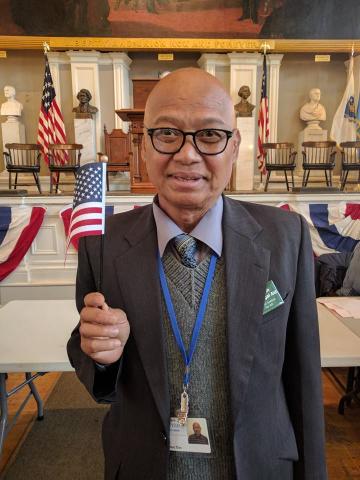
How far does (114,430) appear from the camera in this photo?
3.13 ft

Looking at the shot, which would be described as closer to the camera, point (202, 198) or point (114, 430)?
point (202, 198)

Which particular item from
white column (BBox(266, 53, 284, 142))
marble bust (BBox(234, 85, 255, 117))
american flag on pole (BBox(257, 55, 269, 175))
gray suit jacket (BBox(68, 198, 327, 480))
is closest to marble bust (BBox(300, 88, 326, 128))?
white column (BBox(266, 53, 284, 142))

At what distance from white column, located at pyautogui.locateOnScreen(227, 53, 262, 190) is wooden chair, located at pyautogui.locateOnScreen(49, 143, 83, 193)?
3362 mm

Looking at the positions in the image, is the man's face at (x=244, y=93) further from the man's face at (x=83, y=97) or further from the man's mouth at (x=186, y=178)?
the man's mouth at (x=186, y=178)

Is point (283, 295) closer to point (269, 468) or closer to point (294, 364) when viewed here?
point (294, 364)

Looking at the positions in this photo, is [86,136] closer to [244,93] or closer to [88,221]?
[244,93]

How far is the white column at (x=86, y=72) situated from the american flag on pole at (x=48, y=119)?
0.84m

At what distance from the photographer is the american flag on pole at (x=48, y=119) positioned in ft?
23.9

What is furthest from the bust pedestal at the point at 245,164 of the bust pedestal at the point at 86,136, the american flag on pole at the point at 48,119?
the american flag on pole at the point at 48,119

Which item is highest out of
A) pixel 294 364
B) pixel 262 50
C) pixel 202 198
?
pixel 262 50

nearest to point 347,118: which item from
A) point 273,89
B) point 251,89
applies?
point 273,89

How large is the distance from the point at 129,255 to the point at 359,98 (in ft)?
26.8

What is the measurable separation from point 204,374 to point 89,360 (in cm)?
27

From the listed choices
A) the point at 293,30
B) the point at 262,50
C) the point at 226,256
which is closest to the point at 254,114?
the point at 262,50
